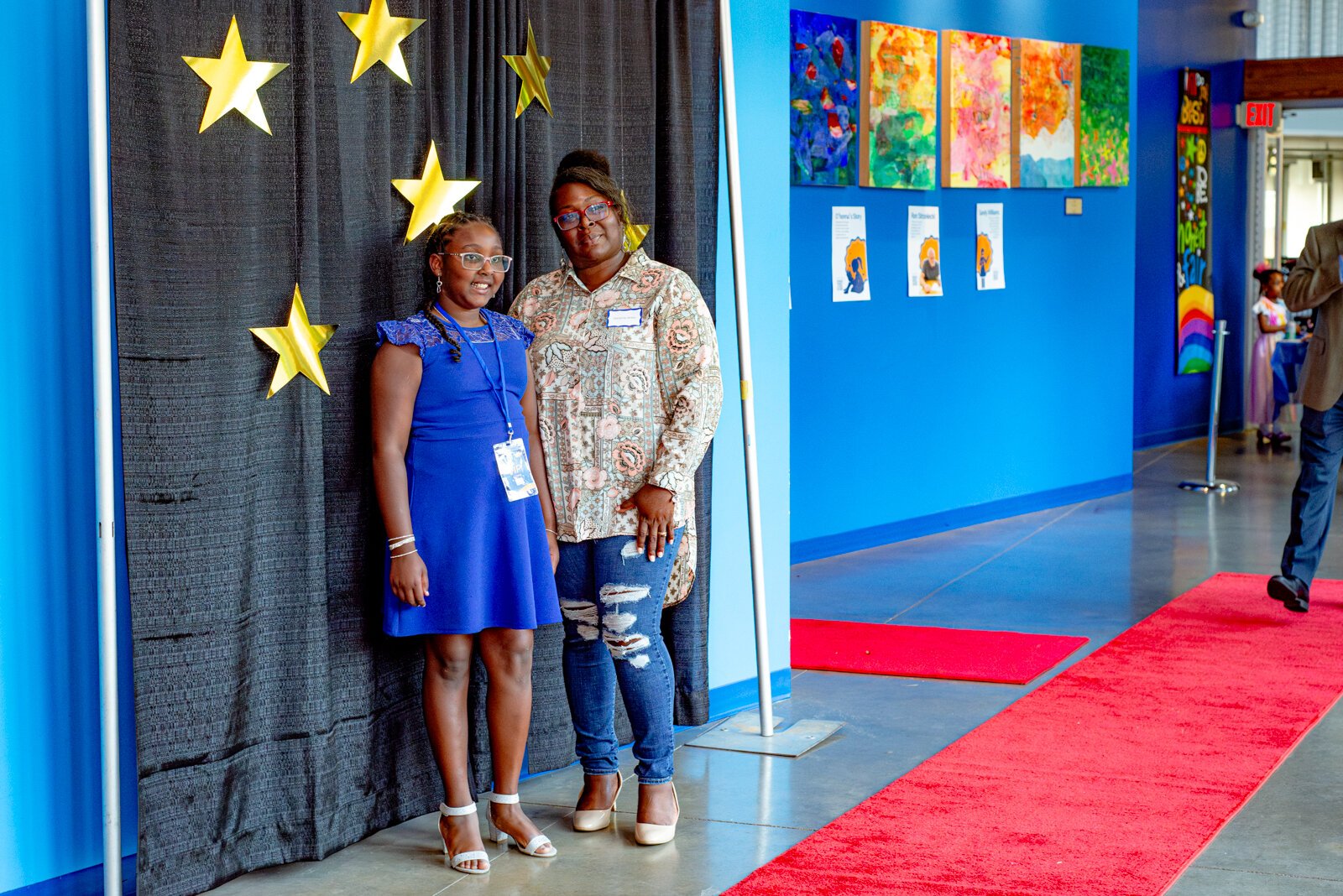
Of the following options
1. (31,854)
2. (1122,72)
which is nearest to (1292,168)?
(1122,72)

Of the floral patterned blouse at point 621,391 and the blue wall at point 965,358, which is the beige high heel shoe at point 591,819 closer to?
the floral patterned blouse at point 621,391

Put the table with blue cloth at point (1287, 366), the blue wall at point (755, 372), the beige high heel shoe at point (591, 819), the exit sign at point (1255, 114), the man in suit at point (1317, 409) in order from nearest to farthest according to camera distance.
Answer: the beige high heel shoe at point (591, 819) → the blue wall at point (755, 372) → the man in suit at point (1317, 409) → the table with blue cloth at point (1287, 366) → the exit sign at point (1255, 114)

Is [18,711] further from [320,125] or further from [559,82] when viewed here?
[559,82]

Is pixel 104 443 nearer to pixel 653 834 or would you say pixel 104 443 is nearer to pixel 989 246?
pixel 653 834

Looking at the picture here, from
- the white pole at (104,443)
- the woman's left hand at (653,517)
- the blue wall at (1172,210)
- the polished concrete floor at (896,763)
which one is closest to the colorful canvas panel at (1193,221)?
the blue wall at (1172,210)

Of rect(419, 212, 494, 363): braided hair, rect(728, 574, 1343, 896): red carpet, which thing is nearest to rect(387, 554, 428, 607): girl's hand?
rect(419, 212, 494, 363): braided hair

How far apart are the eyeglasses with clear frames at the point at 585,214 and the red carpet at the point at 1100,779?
1517 mm

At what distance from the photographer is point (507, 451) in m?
3.39

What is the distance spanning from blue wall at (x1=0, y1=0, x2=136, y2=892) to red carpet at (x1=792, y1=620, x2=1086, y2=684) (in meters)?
2.82

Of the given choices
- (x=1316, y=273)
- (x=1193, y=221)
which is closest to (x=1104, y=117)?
(x=1193, y=221)

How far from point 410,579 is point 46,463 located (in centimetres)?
79

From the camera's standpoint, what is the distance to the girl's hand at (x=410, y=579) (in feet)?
10.9

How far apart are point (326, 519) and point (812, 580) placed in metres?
3.97

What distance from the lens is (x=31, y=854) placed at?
319 cm
